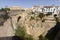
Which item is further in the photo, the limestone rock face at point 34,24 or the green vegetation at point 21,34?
the limestone rock face at point 34,24

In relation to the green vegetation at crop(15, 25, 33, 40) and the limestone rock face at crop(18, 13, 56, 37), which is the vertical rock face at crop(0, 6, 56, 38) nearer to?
the limestone rock face at crop(18, 13, 56, 37)

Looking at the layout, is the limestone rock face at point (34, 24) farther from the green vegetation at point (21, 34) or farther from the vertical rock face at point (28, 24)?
the green vegetation at point (21, 34)

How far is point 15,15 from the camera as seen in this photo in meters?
19.9

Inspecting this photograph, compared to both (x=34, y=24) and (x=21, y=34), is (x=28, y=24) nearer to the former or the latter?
(x=34, y=24)

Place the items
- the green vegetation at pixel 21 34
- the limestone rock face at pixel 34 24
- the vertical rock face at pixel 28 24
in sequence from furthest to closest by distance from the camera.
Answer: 1. the limestone rock face at pixel 34 24
2. the vertical rock face at pixel 28 24
3. the green vegetation at pixel 21 34

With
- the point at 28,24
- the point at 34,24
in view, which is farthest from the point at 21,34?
the point at 34,24

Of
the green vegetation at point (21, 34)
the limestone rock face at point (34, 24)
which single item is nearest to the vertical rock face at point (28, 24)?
the limestone rock face at point (34, 24)

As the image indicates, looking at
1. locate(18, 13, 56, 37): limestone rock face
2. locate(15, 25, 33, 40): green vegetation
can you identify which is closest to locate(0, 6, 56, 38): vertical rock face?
locate(18, 13, 56, 37): limestone rock face

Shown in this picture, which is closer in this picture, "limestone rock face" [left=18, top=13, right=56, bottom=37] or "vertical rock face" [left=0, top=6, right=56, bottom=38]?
"vertical rock face" [left=0, top=6, right=56, bottom=38]

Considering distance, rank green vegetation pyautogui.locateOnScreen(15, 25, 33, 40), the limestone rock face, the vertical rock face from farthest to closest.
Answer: the limestone rock face
the vertical rock face
green vegetation pyautogui.locateOnScreen(15, 25, 33, 40)

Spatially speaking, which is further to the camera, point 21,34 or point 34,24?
point 34,24

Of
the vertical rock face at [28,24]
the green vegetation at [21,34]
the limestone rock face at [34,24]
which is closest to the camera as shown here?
the green vegetation at [21,34]

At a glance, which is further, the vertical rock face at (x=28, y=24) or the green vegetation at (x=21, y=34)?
the vertical rock face at (x=28, y=24)

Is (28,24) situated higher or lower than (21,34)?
lower
